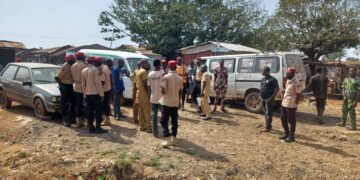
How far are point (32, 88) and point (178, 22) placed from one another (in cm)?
1572

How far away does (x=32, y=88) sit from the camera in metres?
8.84

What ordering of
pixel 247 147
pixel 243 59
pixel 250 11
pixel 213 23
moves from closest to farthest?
1. pixel 247 147
2. pixel 243 59
3. pixel 213 23
4. pixel 250 11

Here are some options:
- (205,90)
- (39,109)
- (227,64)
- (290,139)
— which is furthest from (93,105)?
(227,64)

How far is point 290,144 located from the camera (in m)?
7.40

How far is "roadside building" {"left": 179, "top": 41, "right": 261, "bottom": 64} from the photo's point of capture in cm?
1819

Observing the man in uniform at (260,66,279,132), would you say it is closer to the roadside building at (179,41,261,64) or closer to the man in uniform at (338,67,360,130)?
the man in uniform at (338,67,360,130)

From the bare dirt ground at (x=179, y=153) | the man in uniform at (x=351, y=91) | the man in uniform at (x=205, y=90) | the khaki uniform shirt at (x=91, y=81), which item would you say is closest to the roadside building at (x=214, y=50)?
the man in uniform at (x=205, y=90)

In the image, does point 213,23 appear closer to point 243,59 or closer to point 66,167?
point 243,59

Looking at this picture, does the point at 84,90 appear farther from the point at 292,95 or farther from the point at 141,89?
the point at 292,95

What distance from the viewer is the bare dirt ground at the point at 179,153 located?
564 cm

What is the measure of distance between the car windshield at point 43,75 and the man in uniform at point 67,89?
1.51 m

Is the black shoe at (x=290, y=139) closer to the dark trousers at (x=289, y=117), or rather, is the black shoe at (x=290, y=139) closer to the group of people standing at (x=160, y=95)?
the dark trousers at (x=289, y=117)

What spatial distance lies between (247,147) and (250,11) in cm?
2157

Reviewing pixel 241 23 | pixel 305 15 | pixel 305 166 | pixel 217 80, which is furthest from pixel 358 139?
pixel 241 23
